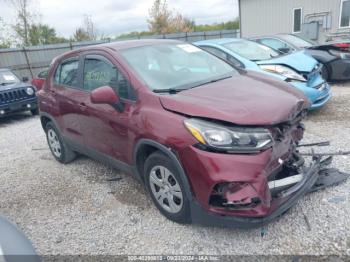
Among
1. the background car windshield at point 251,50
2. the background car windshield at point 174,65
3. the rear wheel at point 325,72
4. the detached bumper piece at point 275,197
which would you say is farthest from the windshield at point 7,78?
the rear wheel at point 325,72

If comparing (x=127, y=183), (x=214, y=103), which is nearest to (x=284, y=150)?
(x=214, y=103)

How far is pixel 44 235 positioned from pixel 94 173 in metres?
1.37

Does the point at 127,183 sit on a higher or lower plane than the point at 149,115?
lower

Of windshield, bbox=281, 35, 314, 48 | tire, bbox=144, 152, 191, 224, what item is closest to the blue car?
windshield, bbox=281, 35, 314, 48

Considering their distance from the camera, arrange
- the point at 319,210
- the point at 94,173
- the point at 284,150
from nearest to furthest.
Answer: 1. the point at 284,150
2. the point at 319,210
3. the point at 94,173

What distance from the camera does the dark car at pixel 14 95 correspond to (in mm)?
8219

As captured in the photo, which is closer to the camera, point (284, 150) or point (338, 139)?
point (284, 150)

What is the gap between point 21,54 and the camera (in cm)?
1432

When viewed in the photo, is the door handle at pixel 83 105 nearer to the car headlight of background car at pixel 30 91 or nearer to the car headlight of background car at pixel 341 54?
the car headlight of background car at pixel 30 91

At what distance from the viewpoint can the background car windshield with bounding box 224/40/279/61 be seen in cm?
637

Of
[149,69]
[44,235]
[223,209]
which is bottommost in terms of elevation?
[44,235]

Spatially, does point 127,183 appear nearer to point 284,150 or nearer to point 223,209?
point 223,209

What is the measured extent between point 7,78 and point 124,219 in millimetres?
7630

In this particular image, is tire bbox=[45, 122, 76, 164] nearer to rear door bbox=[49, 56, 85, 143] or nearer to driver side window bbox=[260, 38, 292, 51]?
rear door bbox=[49, 56, 85, 143]
